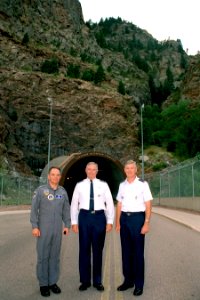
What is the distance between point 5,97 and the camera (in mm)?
64312

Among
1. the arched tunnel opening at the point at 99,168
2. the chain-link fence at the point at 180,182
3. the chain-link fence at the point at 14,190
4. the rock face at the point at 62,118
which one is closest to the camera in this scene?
the chain-link fence at the point at 180,182

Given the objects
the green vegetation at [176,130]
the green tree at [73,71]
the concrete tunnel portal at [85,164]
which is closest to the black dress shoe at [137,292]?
the concrete tunnel portal at [85,164]

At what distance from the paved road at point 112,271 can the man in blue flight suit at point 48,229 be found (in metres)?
0.27

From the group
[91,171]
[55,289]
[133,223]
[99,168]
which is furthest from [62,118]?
[55,289]

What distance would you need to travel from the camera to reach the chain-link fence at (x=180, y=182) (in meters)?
26.0

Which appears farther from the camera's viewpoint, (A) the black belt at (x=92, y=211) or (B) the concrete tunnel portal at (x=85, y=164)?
(B) the concrete tunnel portal at (x=85, y=164)

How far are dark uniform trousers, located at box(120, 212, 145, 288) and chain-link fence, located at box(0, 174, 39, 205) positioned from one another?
84.7 ft

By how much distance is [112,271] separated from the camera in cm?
801

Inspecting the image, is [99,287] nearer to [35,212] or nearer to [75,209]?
Answer: [75,209]

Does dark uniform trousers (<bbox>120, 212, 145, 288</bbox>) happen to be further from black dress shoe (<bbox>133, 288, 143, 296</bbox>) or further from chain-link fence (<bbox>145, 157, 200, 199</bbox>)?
chain-link fence (<bbox>145, 157, 200, 199</bbox>)

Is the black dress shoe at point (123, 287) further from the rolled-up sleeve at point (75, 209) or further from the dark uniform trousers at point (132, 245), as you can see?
the rolled-up sleeve at point (75, 209)

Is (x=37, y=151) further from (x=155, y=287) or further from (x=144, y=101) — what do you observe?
(x=155, y=287)

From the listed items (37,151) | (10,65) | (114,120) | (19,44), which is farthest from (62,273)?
(19,44)

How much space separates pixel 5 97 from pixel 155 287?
6040cm
